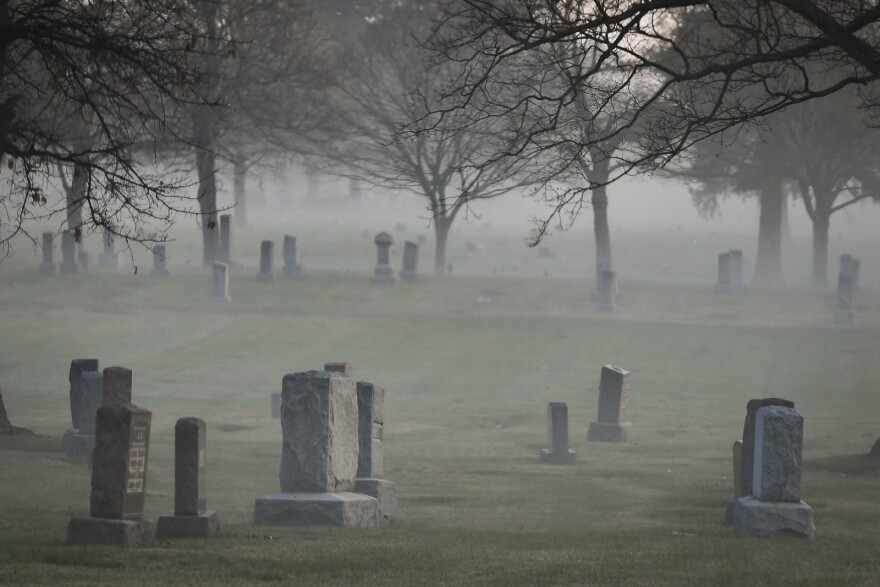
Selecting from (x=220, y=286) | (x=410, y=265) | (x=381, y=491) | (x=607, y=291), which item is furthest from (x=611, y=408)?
(x=410, y=265)

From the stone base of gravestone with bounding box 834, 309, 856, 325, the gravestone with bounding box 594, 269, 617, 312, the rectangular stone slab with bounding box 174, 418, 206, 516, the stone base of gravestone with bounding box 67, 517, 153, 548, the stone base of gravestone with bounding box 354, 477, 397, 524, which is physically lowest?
the stone base of gravestone with bounding box 354, 477, 397, 524

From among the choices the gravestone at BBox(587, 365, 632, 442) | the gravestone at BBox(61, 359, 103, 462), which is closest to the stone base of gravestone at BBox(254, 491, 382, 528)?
the gravestone at BBox(61, 359, 103, 462)

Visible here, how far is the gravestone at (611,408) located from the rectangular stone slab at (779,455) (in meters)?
10.0

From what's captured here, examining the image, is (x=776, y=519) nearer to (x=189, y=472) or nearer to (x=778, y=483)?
(x=778, y=483)

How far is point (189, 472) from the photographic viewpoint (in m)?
11.4

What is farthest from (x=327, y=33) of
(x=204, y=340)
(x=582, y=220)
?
(x=582, y=220)

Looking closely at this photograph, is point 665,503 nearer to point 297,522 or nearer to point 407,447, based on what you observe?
point 297,522

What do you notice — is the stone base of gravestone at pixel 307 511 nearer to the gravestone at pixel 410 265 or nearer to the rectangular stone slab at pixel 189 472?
the rectangular stone slab at pixel 189 472

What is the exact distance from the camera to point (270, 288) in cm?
4088

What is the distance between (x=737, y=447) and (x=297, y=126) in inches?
1268

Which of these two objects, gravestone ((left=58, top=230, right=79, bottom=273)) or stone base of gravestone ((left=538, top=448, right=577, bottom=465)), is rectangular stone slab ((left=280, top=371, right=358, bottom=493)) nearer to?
stone base of gravestone ((left=538, top=448, right=577, bottom=465))

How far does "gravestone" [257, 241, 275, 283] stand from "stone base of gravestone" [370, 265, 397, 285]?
3316 millimetres

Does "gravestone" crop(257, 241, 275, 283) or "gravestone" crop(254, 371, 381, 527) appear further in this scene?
"gravestone" crop(257, 241, 275, 283)

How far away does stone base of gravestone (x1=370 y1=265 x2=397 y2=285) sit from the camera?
42.0 meters
